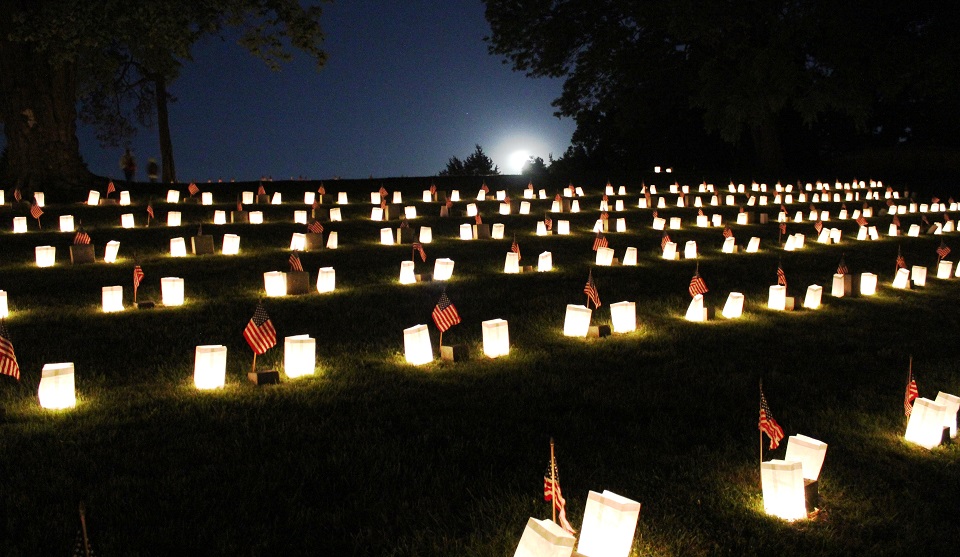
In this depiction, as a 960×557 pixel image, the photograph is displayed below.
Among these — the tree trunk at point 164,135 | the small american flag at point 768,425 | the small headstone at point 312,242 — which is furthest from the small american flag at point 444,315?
the tree trunk at point 164,135

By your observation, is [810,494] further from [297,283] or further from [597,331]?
[297,283]

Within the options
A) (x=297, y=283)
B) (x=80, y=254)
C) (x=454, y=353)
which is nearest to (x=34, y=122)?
(x=80, y=254)

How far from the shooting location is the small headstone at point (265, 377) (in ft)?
20.9

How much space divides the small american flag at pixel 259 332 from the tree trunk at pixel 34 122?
1224 cm

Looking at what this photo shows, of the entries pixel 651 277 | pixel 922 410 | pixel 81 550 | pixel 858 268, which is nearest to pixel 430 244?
pixel 651 277

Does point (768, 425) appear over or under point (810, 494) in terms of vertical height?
over

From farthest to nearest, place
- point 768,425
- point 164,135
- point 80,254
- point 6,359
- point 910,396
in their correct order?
1. point 164,135
2. point 80,254
3. point 6,359
4. point 910,396
5. point 768,425

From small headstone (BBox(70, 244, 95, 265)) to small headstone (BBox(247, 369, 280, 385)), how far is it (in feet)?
20.6

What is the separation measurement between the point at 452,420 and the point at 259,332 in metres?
1.99

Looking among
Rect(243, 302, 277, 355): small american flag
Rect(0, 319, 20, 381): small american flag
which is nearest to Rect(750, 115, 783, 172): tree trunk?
Rect(243, 302, 277, 355): small american flag

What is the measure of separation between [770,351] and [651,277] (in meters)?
3.95

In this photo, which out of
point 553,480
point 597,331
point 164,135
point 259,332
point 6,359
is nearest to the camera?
point 553,480

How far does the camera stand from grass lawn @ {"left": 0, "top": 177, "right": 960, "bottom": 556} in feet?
13.4

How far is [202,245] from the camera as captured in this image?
12289 mm
